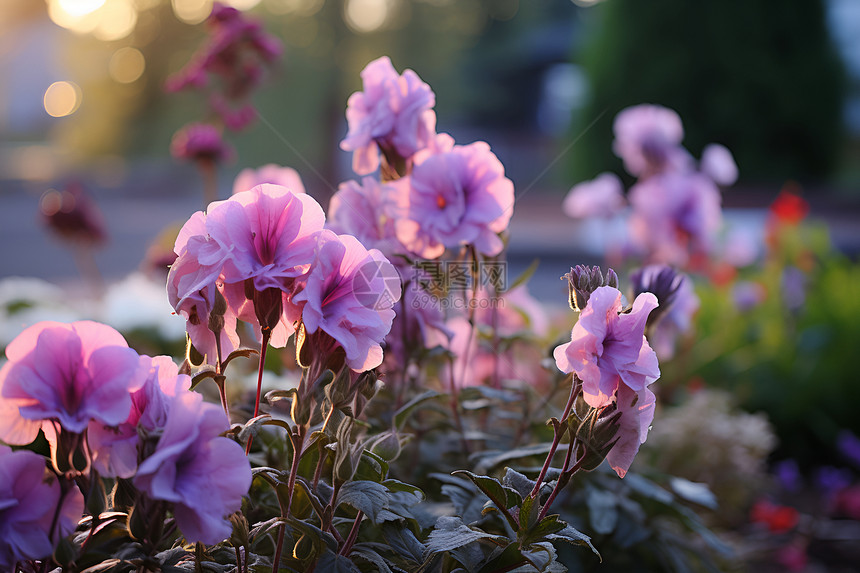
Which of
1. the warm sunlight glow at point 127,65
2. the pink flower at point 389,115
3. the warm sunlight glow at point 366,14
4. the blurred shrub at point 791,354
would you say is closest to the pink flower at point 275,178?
the pink flower at point 389,115

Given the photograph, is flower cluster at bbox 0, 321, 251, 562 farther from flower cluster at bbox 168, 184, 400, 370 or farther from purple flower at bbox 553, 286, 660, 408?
purple flower at bbox 553, 286, 660, 408

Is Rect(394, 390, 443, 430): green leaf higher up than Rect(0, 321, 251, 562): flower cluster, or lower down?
lower down

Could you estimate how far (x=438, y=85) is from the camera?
12148 millimetres

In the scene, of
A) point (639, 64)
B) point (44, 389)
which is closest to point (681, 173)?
point (44, 389)

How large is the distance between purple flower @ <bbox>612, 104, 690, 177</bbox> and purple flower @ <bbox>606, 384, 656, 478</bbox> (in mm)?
1295

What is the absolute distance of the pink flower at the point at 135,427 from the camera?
0.64 meters

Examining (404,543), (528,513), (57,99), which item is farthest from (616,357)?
(57,99)

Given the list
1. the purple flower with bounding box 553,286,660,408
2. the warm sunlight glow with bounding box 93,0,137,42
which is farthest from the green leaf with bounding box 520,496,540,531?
the warm sunlight glow with bounding box 93,0,137,42

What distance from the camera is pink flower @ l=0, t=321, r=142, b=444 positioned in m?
0.62

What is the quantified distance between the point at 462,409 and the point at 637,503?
41 cm

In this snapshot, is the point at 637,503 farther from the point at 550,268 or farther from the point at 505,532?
the point at 550,268

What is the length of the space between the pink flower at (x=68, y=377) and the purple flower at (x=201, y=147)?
4.94 ft

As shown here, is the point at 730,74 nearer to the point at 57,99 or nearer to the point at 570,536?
the point at 570,536

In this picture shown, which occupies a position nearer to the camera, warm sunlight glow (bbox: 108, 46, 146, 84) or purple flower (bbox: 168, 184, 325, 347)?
purple flower (bbox: 168, 184, 325, 347)
